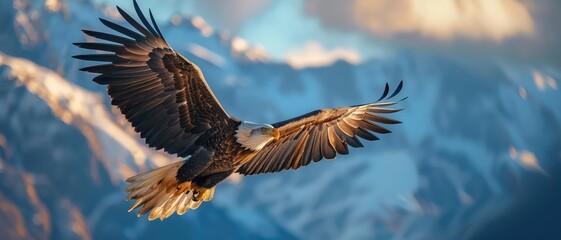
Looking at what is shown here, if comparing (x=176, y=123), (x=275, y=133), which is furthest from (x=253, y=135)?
(x=176, y=123)

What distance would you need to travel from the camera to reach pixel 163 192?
6102 millimetres

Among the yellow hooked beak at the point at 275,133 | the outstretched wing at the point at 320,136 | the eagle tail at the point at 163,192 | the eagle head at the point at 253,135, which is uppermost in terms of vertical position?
the outstretched wing at the point at 320,136

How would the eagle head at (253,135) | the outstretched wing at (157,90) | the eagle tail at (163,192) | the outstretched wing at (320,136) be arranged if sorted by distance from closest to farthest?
the outstretched wing at (157,90) → the eagle head at (253,135) → the eagle tail at (163,192) → the outstretched wing at (320,136)

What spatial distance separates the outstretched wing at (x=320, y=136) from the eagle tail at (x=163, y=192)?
16.4 inches

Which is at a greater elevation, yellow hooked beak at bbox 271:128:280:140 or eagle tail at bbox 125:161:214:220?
yellow hooked beak at bbox 271:128:280:140

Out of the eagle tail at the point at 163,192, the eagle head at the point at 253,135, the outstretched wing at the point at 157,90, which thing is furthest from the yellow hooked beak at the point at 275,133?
the eagle tail at the point at 163,192

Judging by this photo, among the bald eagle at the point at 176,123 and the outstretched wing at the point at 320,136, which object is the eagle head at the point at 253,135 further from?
the outstretched wing at the point at 320,136

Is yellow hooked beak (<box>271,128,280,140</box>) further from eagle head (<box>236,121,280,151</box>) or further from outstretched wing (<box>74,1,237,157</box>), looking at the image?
outstretched wing (<box>74,1,237,157</box>)

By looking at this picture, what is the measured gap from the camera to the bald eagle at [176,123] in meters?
5.57

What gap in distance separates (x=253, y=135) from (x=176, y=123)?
56 centimetres

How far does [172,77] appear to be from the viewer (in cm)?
571

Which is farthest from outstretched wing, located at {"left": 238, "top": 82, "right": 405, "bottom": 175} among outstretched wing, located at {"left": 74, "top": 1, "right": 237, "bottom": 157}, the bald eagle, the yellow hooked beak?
outstretched wing, located at {"left": 74, "top": 1, "right": 237, "bottom": 157}

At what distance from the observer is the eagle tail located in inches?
237

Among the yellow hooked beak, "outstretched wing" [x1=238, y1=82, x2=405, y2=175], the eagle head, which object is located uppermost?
"outstretched wing" [x1=238, y1=82, x2=405, y2=175]
